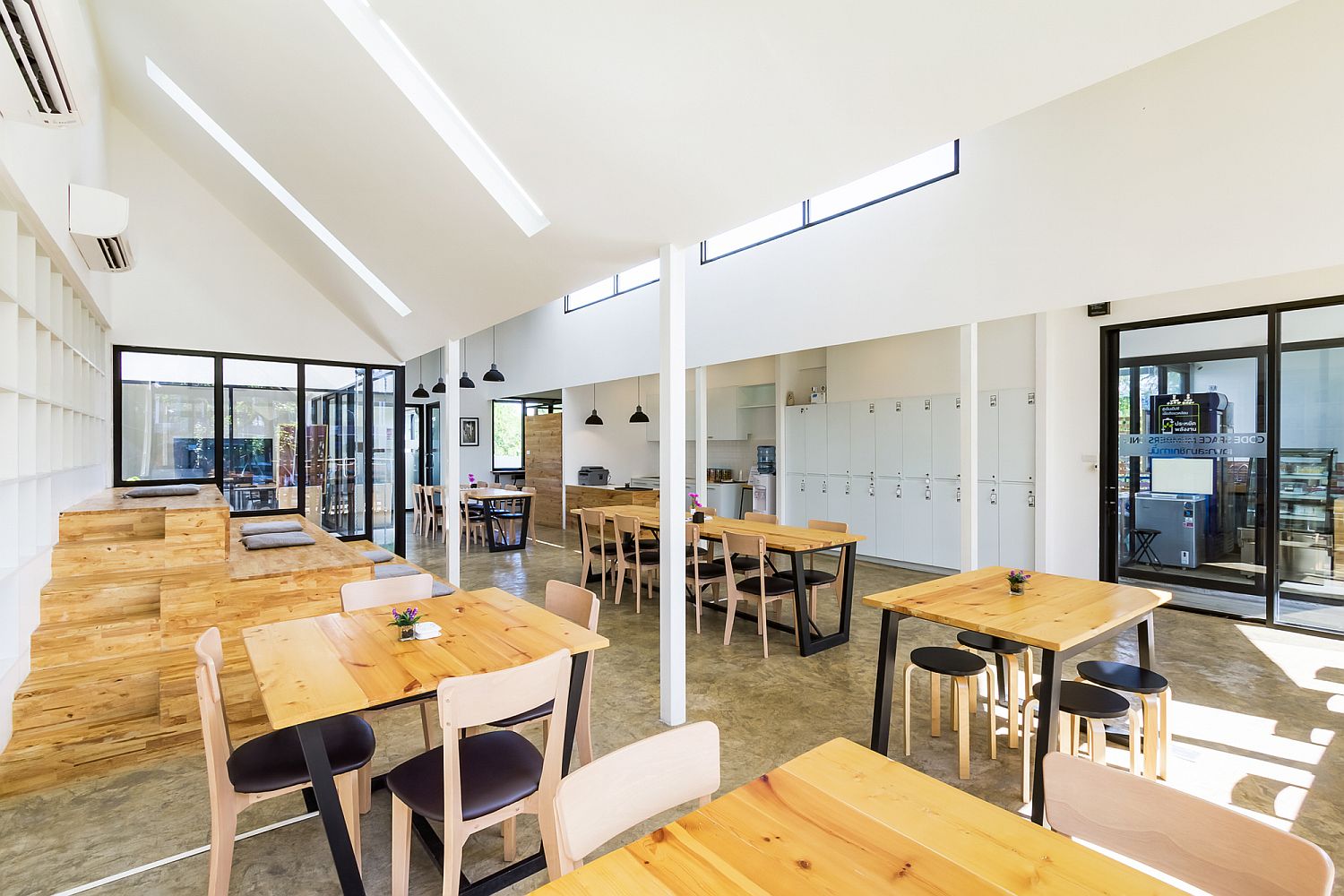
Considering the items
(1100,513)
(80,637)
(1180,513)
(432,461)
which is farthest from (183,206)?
(1180,513)

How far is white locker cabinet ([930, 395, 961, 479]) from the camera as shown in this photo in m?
6.42

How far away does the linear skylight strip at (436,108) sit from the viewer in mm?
2676

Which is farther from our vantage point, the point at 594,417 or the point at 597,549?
the point at 594,417

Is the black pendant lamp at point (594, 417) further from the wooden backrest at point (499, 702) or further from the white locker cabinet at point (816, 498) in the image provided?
the wooden backrest at point (499, 702)

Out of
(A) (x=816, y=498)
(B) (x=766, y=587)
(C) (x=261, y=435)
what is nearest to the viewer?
(B) (x=766, y=587)

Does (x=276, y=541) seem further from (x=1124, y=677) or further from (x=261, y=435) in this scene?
A: (x=1124, y=677)

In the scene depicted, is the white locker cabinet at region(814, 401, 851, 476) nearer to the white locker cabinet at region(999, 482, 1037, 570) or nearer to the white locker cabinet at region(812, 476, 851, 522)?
the white locker cabinet at region(812, 476, 851, 522)

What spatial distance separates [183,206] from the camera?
620 cm

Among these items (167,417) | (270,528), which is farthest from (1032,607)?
(167,417)

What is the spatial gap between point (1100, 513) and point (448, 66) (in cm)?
595

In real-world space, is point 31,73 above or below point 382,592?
above

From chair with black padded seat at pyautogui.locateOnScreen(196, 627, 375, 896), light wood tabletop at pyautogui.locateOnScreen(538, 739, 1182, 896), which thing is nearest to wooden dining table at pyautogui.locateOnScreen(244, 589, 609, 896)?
chair with black padded seat at pyautogui.locateOnScreen(196, 627, 375, 896)

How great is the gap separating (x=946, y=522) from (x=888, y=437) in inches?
44.5

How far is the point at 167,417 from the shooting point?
6.23m
